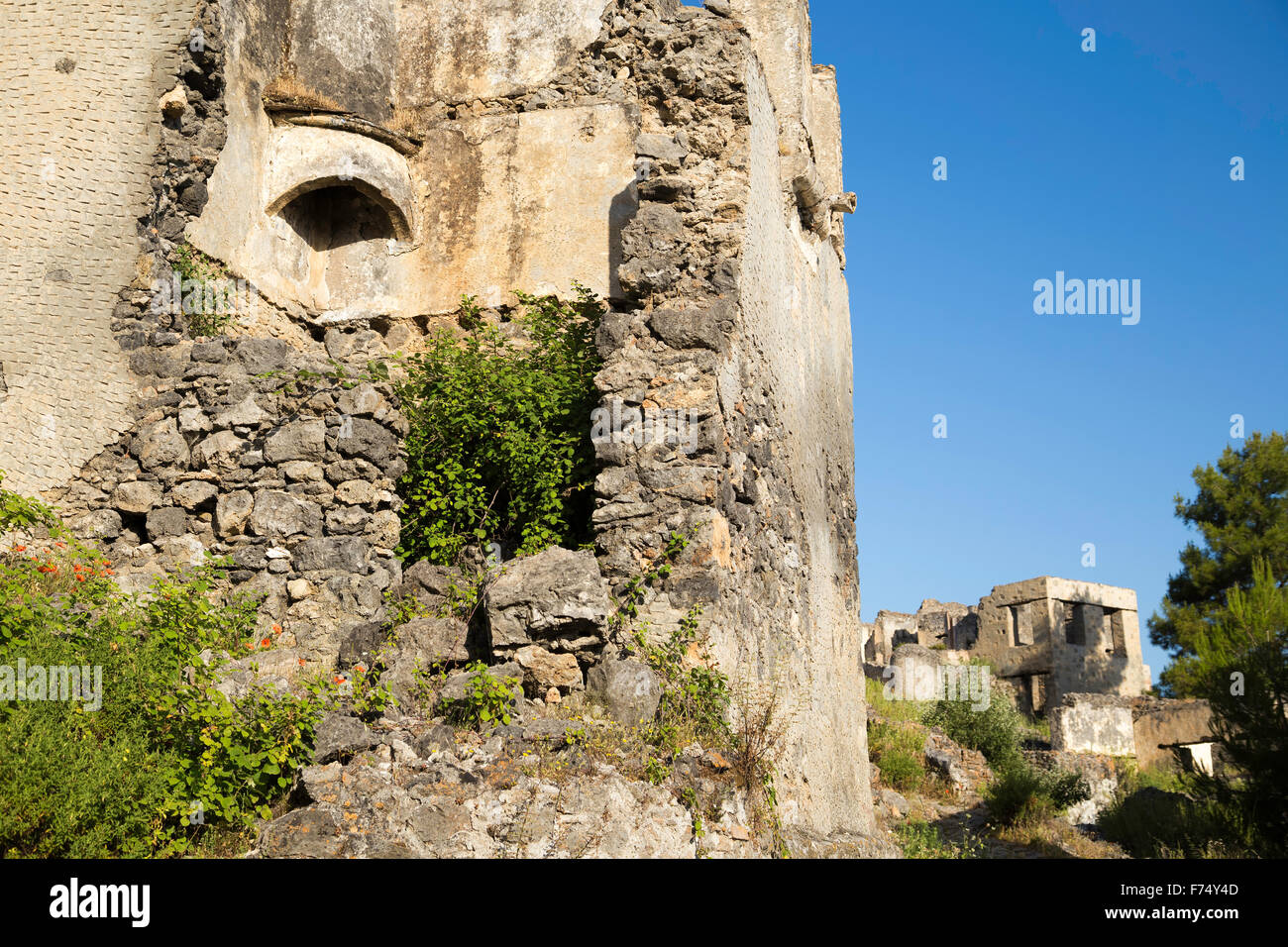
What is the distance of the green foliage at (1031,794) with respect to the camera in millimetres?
12953

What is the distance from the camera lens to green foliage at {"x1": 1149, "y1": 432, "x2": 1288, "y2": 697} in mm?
22500

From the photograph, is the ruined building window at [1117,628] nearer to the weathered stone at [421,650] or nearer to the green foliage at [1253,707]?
the green foliage at [1253,707]

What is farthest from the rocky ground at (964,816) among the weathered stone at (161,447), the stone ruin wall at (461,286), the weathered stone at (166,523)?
the weathered stone at (161,447)

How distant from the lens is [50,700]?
5457mm

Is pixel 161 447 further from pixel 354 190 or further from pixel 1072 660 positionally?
pixel 1072 660

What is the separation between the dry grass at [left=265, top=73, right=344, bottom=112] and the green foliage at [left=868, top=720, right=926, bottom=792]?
988cm

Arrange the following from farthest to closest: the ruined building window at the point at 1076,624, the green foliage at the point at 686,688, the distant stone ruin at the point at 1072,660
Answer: the ruined building window at the point at 1076,624, the distant stone ruin at the point at 1072,660, the green foliage at the point at 686,688

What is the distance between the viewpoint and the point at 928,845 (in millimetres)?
10219

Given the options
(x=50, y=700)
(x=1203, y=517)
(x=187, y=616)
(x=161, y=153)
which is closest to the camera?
(x=50, y=700)

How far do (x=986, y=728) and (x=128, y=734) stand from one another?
13.1 meters

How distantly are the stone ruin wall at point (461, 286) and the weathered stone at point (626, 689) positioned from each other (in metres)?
0.46

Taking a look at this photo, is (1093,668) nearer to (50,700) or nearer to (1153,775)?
(1153,775)
